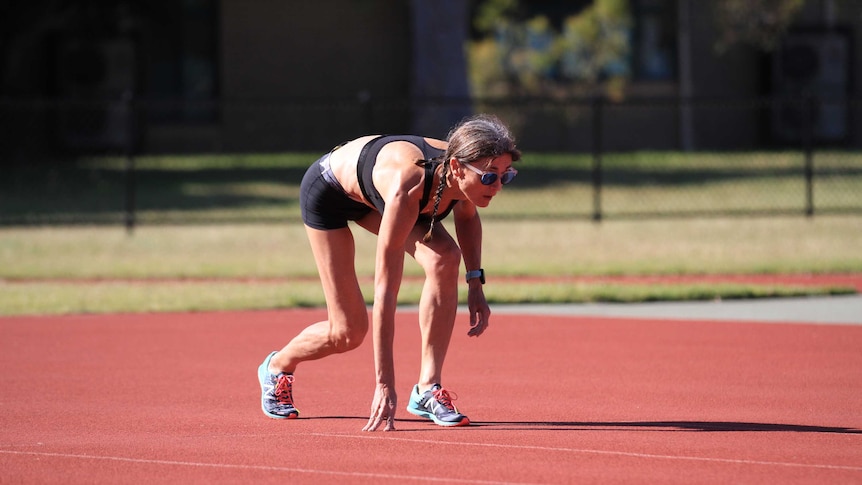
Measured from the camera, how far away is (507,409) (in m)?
7.90

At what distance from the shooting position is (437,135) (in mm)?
27469

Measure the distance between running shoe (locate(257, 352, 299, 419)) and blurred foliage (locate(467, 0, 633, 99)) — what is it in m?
25.0

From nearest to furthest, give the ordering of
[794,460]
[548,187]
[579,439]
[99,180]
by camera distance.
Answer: [794,460] < [579,439] < [548,187] < [99,180]

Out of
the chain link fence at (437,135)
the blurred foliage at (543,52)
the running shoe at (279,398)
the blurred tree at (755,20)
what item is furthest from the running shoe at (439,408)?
the blurred tree at (755,20)

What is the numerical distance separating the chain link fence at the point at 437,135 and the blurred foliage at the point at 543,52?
689 millimetres

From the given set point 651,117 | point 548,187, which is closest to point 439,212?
point 548,187

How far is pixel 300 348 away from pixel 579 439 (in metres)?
1.66

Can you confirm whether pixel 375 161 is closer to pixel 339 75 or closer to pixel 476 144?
pixel 476 144

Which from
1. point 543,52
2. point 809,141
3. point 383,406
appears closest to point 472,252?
point 383,406

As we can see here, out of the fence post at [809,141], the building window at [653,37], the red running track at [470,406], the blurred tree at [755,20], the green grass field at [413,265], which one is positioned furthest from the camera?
the building window at [653,37]

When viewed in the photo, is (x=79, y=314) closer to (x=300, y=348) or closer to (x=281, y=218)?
(x=300, y=348)

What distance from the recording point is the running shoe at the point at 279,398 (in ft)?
24.9

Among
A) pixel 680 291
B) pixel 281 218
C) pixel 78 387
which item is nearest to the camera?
pixel 78 387

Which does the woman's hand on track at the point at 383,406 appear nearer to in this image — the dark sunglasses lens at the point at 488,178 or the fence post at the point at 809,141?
the dark sunglasses lens at the point at 488,178
